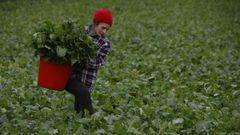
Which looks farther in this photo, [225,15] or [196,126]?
[225,15]

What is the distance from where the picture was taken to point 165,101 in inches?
300

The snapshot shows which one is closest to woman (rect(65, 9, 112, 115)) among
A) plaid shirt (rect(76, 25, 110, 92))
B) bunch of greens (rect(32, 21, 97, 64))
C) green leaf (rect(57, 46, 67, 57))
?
plaid shirt (rect(76, 25, 110, 92))

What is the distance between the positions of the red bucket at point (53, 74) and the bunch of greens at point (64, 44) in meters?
0.07

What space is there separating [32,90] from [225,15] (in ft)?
50.0

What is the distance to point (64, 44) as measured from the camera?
591 cm

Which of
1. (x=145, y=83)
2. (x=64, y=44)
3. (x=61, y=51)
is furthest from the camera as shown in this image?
(x=145, y=83)

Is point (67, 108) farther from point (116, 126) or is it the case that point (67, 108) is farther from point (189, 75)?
point (189, 75)

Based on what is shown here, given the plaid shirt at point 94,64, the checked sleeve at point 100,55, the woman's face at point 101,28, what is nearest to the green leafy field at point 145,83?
the plaid shirt at point 94,64

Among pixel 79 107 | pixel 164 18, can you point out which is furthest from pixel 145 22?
pixel 79 107

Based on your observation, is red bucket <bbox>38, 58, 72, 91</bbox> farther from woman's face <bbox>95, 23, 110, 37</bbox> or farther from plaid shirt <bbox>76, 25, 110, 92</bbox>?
woman's face <bbox>95, 23, 110, 37</bbox>

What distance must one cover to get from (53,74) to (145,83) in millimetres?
3769

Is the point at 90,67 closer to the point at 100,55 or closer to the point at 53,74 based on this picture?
the point at 100,55

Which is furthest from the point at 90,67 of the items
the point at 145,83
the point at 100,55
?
the point at 145,83

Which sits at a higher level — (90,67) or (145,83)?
(90,67)
